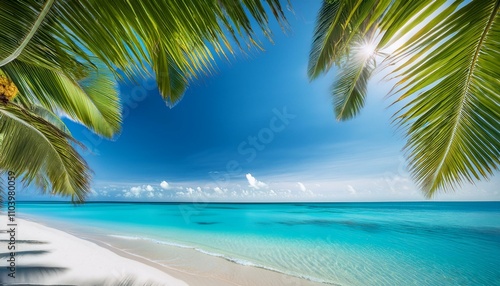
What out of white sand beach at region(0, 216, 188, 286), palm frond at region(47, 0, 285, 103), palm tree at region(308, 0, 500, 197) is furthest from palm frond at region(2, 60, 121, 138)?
white sand beach at region(0, 216, 188, 286)

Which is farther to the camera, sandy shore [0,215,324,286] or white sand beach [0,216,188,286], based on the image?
sandy shore [0,215,324,286]

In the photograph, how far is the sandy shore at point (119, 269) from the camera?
492 centimetres

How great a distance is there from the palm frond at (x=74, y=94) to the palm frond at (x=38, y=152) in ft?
0.70

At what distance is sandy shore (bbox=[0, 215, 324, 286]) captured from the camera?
16.1 feet

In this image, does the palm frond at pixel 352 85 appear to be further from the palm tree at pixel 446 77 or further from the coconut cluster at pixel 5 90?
the coconut cluster at pixel 5 90

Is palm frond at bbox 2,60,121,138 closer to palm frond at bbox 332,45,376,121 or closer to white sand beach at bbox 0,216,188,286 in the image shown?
white sand beach at bbox 0,216,188,286

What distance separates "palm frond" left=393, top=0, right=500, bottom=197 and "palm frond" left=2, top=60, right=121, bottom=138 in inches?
70.4

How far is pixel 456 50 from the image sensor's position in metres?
1.13

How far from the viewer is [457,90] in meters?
1.32

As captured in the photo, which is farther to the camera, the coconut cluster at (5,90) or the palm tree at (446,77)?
the coconut cluster at (5,90)

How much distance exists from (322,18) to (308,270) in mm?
6580

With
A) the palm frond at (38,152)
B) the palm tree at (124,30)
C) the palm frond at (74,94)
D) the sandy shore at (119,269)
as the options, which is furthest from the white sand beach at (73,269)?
the palm tree at (124,30)

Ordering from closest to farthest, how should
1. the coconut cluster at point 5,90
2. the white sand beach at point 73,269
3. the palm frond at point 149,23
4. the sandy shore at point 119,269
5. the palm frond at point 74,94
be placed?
the palm frond at point 149,23
the coconut cluster at point 5,90
the palm frond at point 74,94
the white sand beach at point 73,269
the sandy shore at point 119,269

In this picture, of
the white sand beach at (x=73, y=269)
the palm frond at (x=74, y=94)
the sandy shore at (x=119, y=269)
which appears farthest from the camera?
the sandy shore at (x=119, y=269)
